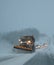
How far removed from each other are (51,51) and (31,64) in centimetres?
289

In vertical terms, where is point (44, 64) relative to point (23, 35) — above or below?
below

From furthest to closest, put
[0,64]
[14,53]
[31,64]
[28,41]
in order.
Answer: [28,41]
[14,53]
[31,64]
[0,64]

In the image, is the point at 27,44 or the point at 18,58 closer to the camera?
the point at 18,58

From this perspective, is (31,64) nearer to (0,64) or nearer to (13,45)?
(0,64)

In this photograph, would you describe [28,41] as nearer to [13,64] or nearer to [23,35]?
[23,35]

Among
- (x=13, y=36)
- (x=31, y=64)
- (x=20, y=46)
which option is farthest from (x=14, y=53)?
(x=31, y=64)

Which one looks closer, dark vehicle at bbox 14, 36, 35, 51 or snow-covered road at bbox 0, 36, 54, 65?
snow-covered road at bbox 0, 36, 54, 65

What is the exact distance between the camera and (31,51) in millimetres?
9328

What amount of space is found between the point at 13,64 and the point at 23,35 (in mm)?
2700

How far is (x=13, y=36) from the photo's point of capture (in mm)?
7410

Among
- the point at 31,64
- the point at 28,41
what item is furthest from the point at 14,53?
the point at 31,64

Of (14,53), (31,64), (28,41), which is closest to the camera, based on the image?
(31,64)

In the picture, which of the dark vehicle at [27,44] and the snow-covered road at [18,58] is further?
the dark vehicle at [27,44]

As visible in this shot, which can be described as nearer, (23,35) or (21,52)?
(23,35)
